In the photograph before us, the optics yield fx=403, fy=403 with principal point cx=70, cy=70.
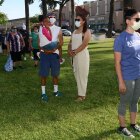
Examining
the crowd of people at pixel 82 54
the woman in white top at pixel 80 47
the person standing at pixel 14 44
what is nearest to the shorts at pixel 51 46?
the crowd of people at pixel 82 54

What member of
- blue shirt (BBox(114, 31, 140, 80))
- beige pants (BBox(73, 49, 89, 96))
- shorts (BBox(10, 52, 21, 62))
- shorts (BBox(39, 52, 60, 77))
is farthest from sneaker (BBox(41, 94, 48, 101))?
shorts (BBox(10, 52, 21, 62))


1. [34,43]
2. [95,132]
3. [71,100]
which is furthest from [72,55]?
[34,43]

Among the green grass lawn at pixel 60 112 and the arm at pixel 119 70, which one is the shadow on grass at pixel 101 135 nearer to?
the green grass lawn at pixel 60 112

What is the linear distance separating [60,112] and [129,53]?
245 centimetres

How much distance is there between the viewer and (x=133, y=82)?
20.3 feet

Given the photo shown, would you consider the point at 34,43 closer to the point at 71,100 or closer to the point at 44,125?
the point at 71,100

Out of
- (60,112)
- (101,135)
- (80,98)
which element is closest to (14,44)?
(80,98)

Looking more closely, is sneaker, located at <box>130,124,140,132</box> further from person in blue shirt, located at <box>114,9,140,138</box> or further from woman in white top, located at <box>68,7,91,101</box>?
woman in white top, located at <box>68,7,91,101</box>

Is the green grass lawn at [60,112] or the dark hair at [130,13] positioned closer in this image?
the dark hair at [130,13]

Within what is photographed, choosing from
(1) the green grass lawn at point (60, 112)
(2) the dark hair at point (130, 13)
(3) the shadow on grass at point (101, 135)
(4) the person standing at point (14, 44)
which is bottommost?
(1) the green grass lawn at point (60, 112)

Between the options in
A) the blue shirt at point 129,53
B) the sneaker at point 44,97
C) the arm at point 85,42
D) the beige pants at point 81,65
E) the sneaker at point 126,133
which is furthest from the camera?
the sneaker at point 44,97

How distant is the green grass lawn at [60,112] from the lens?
21.8 feet

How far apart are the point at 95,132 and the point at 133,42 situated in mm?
1646

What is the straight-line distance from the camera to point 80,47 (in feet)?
28.3
